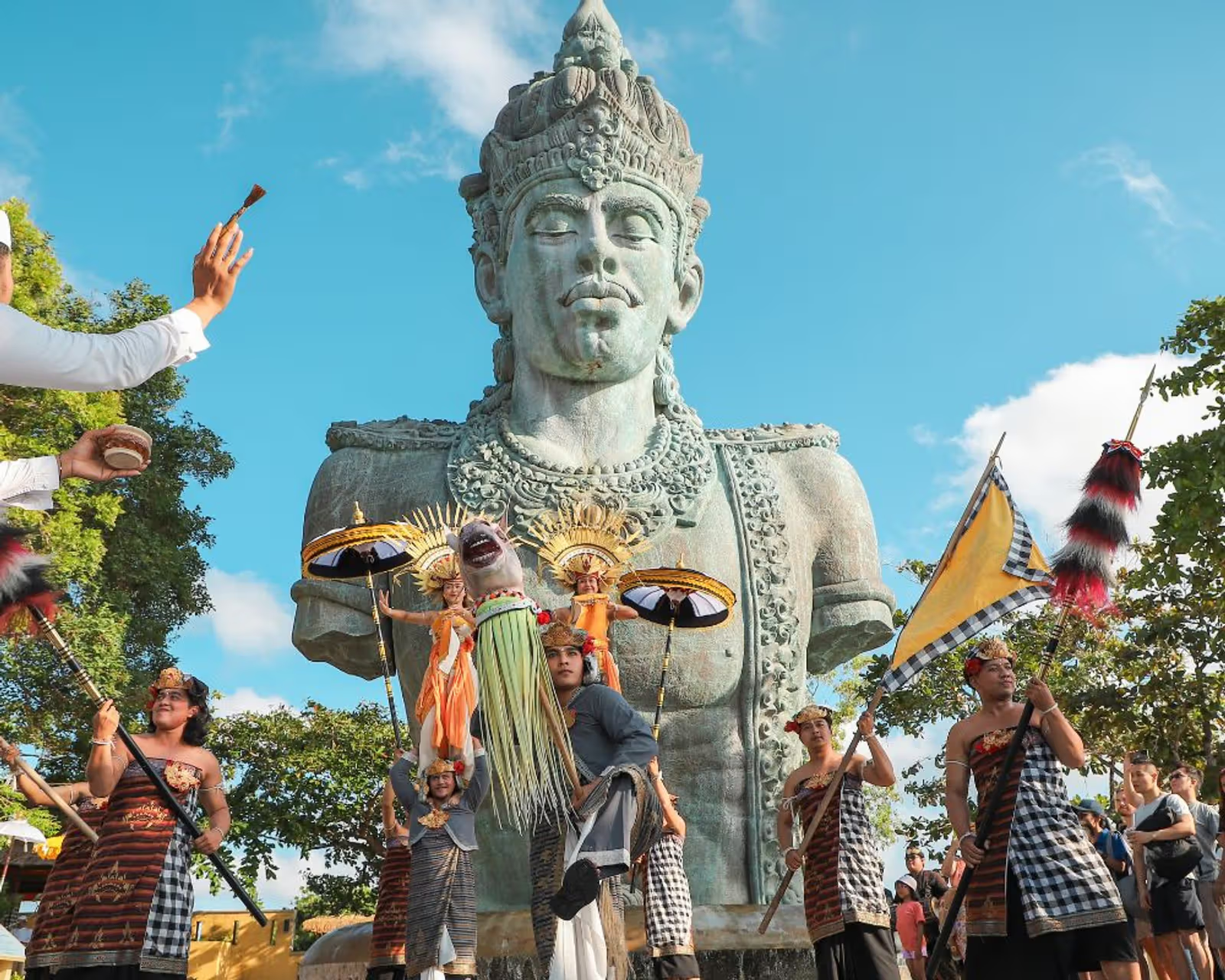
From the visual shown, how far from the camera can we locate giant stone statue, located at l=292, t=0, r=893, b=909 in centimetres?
762

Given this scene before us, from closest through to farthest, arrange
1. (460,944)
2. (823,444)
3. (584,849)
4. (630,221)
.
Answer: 1. (584,849)
2. (460,944)
3. (630,221)
4. (823,444)

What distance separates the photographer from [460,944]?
17.7 feet

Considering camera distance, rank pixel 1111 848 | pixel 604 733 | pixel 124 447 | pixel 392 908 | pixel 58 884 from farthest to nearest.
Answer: pixel 1111 848 → pixel 392 908 → pixel 58 884 → pixel 604 733 → pixel 124 447

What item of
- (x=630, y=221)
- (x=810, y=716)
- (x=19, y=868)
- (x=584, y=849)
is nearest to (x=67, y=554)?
(x=19, y=868)

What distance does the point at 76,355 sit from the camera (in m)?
3.41

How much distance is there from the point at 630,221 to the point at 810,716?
10.7 feet

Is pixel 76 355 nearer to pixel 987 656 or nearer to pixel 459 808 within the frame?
pixel 459 808

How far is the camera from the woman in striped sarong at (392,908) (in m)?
6.53

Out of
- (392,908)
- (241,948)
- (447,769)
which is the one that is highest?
(241,948)

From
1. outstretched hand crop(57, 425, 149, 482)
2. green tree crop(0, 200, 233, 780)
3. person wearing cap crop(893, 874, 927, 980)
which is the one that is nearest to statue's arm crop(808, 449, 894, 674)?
person wearing cap crop(893, 874, 927, 980)

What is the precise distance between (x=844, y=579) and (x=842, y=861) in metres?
2.52

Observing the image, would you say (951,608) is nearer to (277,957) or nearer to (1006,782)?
(1006,782)

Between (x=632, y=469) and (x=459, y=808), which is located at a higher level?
(x=632, y=469)

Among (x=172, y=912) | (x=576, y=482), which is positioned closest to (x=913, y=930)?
(x=576, y=482)
